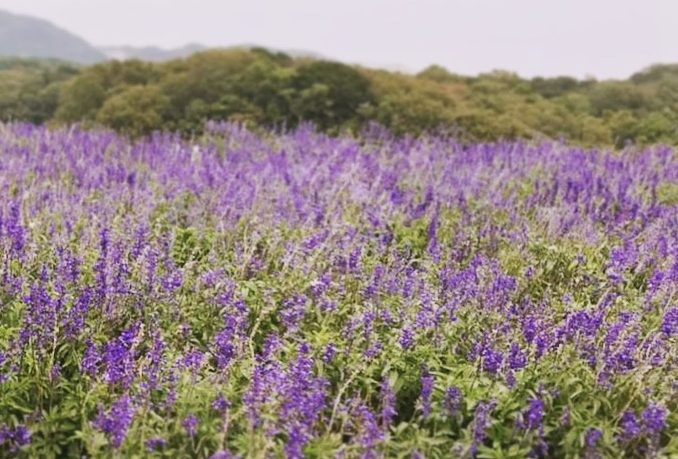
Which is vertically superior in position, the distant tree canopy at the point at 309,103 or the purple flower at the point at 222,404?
the distant tree canopy at the point at 309,103

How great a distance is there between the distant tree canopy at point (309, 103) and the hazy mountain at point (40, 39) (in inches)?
3447

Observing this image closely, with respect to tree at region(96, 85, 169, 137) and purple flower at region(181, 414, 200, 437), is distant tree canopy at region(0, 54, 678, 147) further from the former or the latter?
purple flower at region(181, 414, 200, 437)

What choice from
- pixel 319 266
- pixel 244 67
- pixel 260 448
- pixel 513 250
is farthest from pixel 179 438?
pixel 244 67

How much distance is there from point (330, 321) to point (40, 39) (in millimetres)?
116673

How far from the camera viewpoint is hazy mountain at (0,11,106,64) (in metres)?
100

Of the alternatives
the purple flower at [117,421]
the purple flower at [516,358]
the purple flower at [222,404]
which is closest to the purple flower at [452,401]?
the purple flower at [516,358]

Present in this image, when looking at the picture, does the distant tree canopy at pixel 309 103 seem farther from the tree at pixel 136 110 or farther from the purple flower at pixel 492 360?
the purple flower at pixel 492 360

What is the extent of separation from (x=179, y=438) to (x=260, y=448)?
0.37 meters

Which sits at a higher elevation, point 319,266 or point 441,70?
point 441,70

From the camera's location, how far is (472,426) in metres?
3.16

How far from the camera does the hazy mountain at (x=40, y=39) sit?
329 ft

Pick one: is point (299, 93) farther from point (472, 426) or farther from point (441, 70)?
point (472, 426)

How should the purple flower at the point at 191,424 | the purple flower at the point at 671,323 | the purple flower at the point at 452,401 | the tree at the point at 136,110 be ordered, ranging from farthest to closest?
the tree at the point at 136,110 → the purple flower at the point at 671,323 → the purple flower at the point at 452,401 → the purple flower at the point at 191,424

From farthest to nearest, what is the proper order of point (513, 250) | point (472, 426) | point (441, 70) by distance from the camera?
1. point (441, 70)
2. point (513, 250)
3. point (472, 426)
